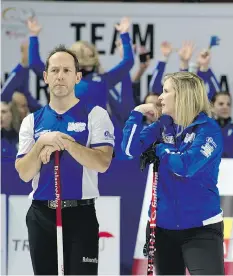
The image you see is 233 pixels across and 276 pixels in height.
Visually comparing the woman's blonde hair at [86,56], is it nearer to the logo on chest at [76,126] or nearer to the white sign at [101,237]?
the white sign at [101,237]

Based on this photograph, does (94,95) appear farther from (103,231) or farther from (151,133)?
(151,133)

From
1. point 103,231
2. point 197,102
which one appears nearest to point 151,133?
point 197,102

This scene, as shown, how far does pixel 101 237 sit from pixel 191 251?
2214 millimetres

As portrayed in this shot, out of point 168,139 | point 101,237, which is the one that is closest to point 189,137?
point 168,139

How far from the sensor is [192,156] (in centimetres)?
421

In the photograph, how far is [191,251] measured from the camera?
4223mm

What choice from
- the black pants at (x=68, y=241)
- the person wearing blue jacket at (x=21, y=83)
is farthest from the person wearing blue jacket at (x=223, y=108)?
the black pants at (x=68, y=241)

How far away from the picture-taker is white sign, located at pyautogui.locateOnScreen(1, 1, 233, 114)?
9.20 meters

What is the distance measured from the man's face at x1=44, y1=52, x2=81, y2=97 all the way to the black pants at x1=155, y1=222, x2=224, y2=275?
993 mm

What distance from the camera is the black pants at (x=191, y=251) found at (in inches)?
165

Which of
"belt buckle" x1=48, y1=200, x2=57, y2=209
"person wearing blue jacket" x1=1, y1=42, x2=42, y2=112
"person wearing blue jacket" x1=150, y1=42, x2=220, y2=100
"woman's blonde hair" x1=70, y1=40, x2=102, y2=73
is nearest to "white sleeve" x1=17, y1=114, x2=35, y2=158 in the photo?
"belt buckle" x1=48, y1=200, x2=57, y2=209

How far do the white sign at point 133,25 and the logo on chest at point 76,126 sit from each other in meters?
4.64

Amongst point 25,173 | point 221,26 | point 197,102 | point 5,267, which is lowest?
point 5,267

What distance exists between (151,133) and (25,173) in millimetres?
772
